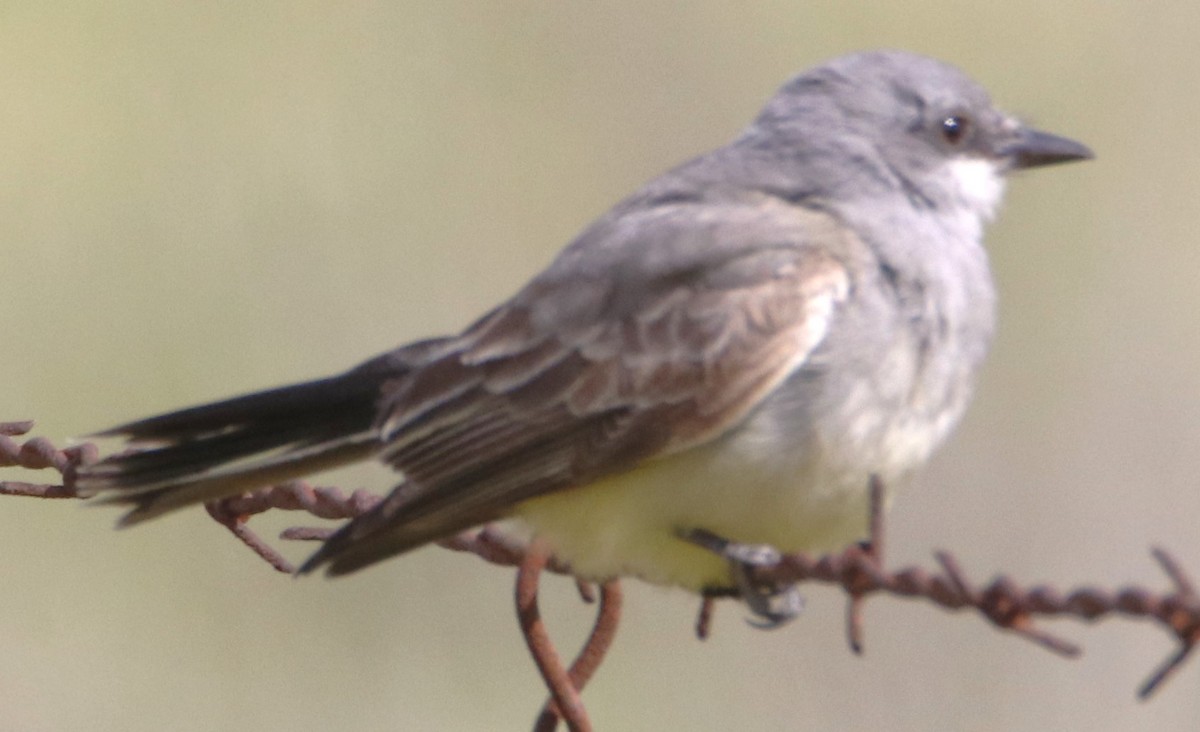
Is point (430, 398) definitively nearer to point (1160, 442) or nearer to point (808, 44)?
point (1160, 442)

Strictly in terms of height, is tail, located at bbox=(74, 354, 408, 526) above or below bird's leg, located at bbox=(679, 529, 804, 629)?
above

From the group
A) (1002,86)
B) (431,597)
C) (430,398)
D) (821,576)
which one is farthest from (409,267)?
(821,576)

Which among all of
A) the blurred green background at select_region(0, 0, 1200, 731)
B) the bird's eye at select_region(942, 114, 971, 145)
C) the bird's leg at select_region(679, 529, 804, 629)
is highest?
the bird's eye at select_region(942, 114, 971, 145)

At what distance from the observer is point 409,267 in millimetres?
8461

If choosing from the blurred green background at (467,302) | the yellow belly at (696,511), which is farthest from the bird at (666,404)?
the blurred green background at (467,302)

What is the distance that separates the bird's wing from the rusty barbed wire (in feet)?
0.50

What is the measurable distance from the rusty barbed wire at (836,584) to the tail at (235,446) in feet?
0.21

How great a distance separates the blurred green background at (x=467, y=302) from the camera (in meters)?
7.02

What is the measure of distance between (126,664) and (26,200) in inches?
95.3

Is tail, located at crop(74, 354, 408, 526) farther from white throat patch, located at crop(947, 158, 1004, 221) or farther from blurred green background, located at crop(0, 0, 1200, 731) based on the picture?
blurred green background, located at crop(0, 0, 1200, 731)

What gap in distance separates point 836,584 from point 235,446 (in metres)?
1.41

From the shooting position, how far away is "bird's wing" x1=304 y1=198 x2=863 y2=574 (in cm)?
383

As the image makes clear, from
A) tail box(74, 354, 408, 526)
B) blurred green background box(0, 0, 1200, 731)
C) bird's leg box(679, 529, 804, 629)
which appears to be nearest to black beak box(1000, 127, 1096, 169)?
bird's leg box(679, 529, 804, 629)

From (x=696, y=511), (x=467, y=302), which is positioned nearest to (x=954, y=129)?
(x=696, y=511)
